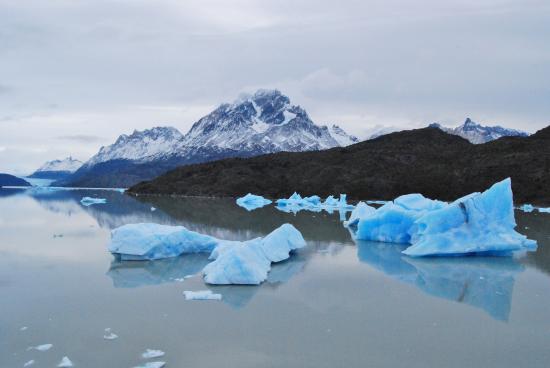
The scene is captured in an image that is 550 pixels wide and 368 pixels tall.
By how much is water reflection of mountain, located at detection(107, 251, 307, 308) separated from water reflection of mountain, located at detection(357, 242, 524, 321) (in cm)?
241

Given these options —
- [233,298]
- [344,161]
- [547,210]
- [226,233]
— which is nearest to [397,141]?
[344,161]

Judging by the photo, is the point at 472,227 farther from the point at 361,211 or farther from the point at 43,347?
the point at 43,347

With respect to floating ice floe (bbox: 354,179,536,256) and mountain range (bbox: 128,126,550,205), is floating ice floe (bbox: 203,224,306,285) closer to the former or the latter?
floating ice floe (bbox: 354,179,536,256)

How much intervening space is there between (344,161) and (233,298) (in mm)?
59285

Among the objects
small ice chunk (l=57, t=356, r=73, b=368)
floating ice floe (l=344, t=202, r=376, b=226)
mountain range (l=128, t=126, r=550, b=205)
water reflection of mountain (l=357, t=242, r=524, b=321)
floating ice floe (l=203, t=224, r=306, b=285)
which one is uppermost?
mountain range (l=128, t=126, r=550, b=205)

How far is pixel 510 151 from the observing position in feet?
181

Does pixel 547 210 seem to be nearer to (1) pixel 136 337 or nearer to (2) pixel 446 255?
(2) pixel 446 255

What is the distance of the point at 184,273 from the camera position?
1134 centimetres

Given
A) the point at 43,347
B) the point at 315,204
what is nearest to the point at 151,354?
the point at 43,347

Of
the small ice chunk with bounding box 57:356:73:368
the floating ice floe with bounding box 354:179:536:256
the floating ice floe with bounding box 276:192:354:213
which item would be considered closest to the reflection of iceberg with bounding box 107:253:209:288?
the small ice chunk with bounding box 57:356:73:368

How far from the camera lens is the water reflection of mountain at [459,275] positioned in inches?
381

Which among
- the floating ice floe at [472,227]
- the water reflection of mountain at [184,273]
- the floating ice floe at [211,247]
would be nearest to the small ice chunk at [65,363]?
the water reflection of mountain at [184,273]

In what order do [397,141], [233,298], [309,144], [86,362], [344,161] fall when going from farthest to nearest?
[309,144], [397,141], [344,161], [233,298], [86,362]

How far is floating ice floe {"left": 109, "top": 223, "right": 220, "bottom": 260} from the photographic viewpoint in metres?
12.9
